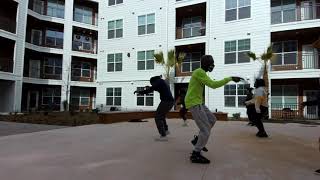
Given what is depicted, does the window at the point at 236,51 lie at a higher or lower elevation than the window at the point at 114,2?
lower

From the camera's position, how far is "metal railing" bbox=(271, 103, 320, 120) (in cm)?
2197

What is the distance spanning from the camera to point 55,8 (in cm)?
3584

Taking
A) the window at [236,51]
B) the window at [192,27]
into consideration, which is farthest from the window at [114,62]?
the window at [236,51]

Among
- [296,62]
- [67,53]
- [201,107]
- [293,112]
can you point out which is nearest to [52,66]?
[67,53]

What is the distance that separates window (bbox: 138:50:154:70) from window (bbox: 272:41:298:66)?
1007 centimetres

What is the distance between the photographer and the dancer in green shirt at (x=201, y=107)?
18.2 feet

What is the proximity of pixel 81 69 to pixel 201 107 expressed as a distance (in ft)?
110

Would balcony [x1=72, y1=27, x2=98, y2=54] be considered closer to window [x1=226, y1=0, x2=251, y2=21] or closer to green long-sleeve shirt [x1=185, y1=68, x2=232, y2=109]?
window [x1=226, y1=0, x2=251, y2=21]

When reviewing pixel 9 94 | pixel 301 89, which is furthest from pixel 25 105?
pixel 301 89

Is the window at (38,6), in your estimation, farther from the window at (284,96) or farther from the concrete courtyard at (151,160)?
the concrete courtyard at (151,160)

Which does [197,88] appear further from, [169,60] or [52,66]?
[52,66]

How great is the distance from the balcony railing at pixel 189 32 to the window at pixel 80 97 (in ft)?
50.3

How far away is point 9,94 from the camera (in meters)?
28.4

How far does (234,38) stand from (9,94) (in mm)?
19495
